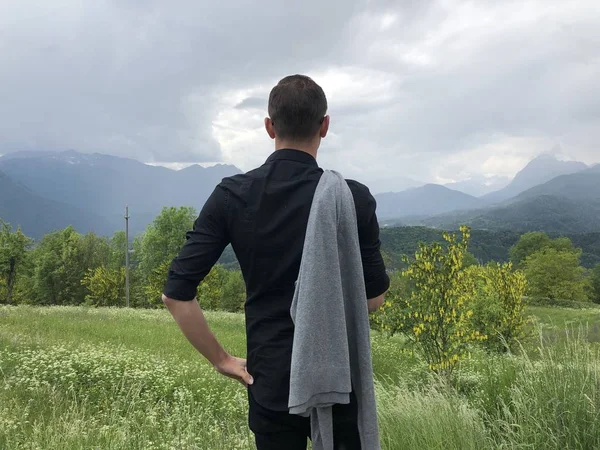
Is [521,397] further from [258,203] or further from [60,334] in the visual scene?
[60,334]

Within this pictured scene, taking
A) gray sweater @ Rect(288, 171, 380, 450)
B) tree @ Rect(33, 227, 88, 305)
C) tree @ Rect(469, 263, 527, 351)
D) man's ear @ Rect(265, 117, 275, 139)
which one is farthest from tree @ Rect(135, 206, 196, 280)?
gray sweater @ Rect(288, 171, 380, 450)

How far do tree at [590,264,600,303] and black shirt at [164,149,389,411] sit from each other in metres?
82.1

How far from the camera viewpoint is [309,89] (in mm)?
1967

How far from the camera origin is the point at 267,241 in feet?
6.42

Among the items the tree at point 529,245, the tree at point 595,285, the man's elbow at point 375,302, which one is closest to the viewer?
the man's elbow at point 375,302

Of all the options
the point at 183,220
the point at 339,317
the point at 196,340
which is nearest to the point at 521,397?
the point at 339,317

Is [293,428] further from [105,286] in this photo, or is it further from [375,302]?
[105,286]

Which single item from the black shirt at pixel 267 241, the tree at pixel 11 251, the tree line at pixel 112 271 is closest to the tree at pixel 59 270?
the tree line at pixel 112 271

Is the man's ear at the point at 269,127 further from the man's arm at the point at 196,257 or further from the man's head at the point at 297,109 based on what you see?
the man's arm at the point at 196,257

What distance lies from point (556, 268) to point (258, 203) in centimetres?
6626

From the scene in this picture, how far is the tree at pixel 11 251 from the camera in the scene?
44.2m

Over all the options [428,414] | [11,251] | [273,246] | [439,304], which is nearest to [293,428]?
[273,246]

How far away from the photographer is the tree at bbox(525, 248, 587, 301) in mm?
56781

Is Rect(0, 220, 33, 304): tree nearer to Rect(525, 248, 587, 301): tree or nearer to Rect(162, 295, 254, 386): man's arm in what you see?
Rect(162, 295, 254, 386): man's arm
